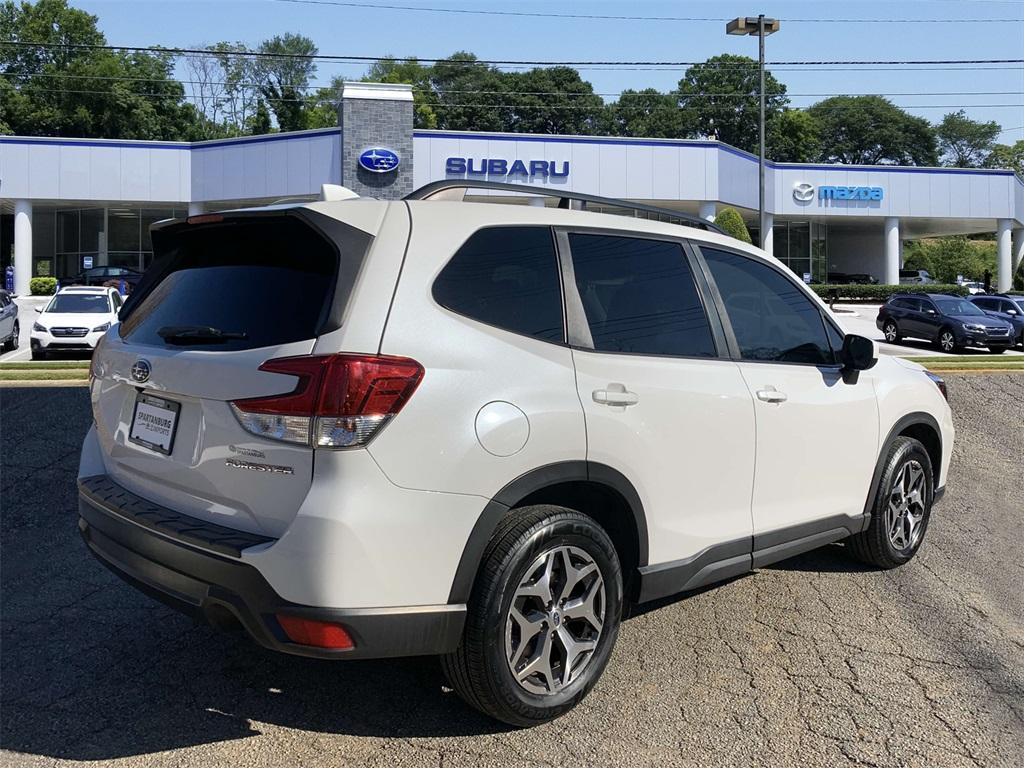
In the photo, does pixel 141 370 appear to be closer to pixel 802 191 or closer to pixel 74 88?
pixel 802 191

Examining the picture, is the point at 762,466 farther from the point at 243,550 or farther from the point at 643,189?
the point at 643,189

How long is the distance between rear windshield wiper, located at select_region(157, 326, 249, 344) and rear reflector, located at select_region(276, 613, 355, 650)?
0.97 m

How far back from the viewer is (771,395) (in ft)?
13.0

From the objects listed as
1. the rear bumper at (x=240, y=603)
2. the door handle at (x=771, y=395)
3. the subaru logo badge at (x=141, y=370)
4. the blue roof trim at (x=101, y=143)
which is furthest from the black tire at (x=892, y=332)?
the blue roof trim at (x=101, y=143)

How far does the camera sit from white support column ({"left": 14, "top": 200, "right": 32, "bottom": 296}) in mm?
37250

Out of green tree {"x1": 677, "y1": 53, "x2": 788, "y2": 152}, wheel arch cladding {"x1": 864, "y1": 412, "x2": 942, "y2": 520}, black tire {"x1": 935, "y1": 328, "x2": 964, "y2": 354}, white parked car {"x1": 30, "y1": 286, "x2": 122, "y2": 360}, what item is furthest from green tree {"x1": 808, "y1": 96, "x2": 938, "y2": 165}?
wheel arch cladding {"x1": 864, "y1": 412, "x2": 942, "y2": 520}

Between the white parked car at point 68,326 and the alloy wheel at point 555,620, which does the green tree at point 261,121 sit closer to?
the white parked car at point 68,326

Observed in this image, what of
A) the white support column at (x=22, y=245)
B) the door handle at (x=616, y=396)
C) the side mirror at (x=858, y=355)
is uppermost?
the white support column at (x=22, y=245)

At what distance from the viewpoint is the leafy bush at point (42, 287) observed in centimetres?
3778

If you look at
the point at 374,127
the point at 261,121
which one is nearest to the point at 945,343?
the point at 374,127

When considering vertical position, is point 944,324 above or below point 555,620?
above

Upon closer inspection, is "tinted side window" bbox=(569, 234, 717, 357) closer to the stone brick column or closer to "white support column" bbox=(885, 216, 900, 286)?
the stone brick column

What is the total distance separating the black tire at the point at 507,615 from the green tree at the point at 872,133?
10361 centimetres

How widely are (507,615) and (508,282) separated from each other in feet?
3.95
